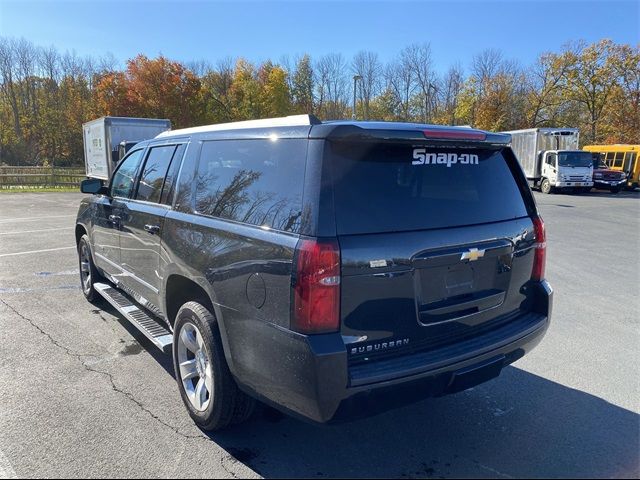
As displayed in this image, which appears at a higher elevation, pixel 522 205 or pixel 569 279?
pixel 522 205

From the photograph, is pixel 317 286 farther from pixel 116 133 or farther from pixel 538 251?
pixel 116 133

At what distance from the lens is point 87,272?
5.93m

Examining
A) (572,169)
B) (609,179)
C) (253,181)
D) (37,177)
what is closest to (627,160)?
(609,179)

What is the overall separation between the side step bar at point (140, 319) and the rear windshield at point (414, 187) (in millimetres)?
2017

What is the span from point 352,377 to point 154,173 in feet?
8.83

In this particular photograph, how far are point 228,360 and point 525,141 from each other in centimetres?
2891

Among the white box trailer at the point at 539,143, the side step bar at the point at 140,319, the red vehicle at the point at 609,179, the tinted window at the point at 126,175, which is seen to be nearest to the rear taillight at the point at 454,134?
the side step bar at the point at 140,319

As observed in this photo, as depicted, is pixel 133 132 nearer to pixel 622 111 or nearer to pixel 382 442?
pixel 382 442

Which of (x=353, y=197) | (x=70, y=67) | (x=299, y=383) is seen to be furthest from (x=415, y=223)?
(x=70, y=67)

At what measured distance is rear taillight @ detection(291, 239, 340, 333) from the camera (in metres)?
2.24

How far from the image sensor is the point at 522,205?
3256 mm

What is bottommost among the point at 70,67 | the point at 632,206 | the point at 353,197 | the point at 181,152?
the point at 632,206

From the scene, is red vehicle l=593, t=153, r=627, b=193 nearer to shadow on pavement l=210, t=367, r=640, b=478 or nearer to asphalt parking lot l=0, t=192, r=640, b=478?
asphalt parking lot l=0, t=192, r=640, b=478

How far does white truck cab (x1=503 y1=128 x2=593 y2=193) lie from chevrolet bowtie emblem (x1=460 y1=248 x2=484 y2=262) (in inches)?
908
